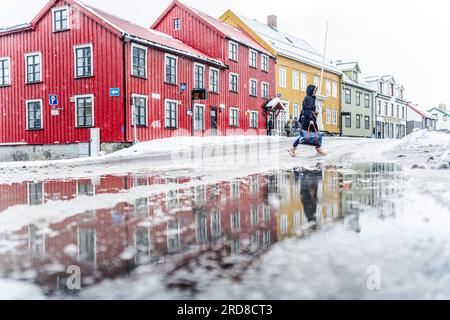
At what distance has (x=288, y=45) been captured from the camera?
1673 inches

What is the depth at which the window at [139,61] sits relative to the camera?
77.1ft

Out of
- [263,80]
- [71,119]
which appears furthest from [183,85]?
[263,80]

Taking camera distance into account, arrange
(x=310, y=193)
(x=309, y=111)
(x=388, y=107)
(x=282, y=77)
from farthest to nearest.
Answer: (x=388, y=107), (x=282, y=77), (x=309, y=111), (x=310, y=193)

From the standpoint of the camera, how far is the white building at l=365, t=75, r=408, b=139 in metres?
58.8

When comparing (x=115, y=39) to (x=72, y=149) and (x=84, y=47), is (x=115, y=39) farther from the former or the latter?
(x=72, y=149)

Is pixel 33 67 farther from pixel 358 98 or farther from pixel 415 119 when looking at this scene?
pixel 415 119

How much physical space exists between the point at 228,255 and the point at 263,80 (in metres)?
34.2

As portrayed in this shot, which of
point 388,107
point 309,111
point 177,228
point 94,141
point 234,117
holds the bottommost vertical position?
point 177,228

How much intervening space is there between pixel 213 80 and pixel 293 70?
12216 mm

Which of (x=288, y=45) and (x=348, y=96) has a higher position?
(x=288, y=45)

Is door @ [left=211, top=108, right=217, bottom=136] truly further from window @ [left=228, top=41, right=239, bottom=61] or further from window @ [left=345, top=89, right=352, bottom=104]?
window @ [left=345, top=89, right=352, bottom=104]

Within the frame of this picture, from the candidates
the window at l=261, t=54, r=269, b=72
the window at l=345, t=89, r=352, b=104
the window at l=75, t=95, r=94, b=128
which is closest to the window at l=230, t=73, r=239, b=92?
the window at l=261, t=54, r=269, b=72

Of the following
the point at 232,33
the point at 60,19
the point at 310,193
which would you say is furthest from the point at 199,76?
the point at 310,193

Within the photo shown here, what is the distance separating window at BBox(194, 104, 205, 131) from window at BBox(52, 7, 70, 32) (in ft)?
29.0
